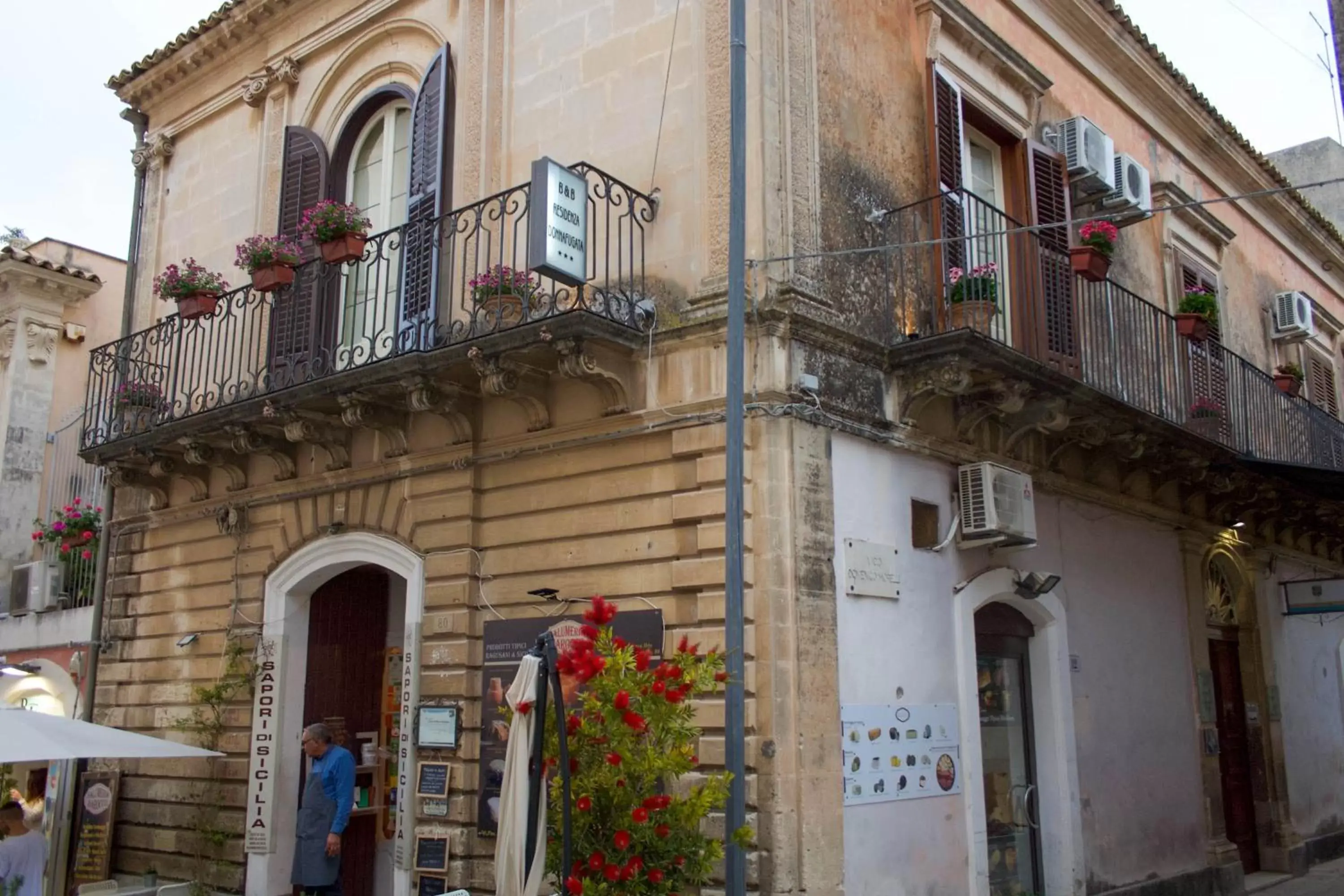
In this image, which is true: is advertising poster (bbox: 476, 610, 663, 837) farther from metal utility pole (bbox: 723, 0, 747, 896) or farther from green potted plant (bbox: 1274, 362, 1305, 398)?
green potted plant (bbox: 1274, 362, 1305, 398)

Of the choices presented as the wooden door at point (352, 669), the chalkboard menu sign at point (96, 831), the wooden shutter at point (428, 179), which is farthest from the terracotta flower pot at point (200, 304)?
the chalkboard menu sign at point (96, 831)

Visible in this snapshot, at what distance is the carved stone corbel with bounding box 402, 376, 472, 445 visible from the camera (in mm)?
9281

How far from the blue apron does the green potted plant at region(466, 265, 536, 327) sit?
3865 millimetres

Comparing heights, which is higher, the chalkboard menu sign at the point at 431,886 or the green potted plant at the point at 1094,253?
the green potted plant at the point at 1094,253

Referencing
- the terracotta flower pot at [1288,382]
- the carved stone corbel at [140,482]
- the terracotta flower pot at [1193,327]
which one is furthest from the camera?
the terracotta flower pot at [1288,382]

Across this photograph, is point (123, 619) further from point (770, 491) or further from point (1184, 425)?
point (1184, 425)

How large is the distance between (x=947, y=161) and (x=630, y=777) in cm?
592

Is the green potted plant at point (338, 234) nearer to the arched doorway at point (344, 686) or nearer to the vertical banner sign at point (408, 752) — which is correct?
the arched doorway at point (344, 686)

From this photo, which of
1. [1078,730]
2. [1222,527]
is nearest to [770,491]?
[1078,730]

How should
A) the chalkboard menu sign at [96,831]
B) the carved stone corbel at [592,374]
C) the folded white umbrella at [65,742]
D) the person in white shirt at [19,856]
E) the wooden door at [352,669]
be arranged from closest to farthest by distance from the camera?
1. the folded white umbrella at [65,742]
2. the carved stone corbel at [592,374]
3. the person in white shirt at [19,856]
4. the wooden door at [352,669]
5. the chalkboard menu sign at [96,831]

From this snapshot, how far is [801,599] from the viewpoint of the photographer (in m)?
7.87

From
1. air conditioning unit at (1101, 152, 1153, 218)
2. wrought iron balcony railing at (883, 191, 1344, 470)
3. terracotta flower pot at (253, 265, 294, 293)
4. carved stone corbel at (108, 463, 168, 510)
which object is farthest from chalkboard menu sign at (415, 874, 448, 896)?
air conditioning unit at (1101, 152, 1153, 218)

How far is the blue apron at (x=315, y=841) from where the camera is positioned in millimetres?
9492

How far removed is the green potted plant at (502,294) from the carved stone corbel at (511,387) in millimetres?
320
